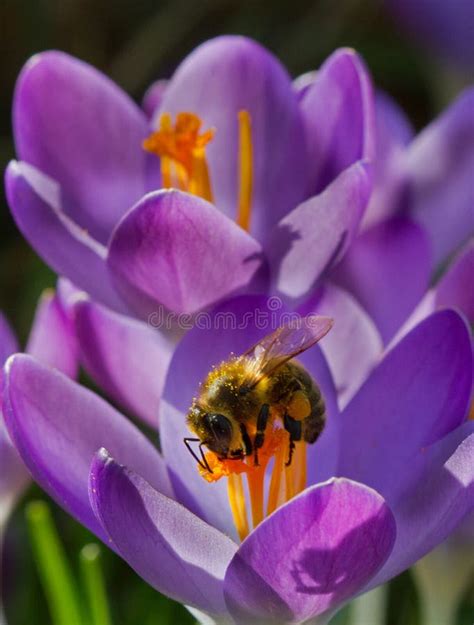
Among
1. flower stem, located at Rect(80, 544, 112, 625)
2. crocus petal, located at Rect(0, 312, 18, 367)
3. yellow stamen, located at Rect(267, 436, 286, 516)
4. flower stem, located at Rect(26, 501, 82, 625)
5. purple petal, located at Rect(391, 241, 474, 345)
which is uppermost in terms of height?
purple petal, located at Rect(391, 241, 474, 345)

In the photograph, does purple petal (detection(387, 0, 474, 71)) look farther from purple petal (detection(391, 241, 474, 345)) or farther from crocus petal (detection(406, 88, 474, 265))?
purple petal (detection(391, 241, 474, 345))

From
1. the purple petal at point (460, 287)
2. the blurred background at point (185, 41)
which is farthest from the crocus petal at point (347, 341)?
the blurred background at point (185, 41)

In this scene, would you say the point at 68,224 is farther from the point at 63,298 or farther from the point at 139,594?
the point at 139,594

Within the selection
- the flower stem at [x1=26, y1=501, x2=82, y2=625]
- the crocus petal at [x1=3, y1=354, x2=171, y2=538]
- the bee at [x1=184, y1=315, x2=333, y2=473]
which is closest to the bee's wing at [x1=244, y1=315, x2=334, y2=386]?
the bee at [x1=184, y1=315, x2=333, y2=473]

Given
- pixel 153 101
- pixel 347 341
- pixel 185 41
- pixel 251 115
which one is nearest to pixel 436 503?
pixel 347 341

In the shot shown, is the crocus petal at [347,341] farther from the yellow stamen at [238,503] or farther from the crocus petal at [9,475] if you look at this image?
the crocus petal at [9,475]

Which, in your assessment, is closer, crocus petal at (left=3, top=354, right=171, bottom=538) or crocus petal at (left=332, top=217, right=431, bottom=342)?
crocus petal at (left=3, top=354, right=171, bottom=538)
